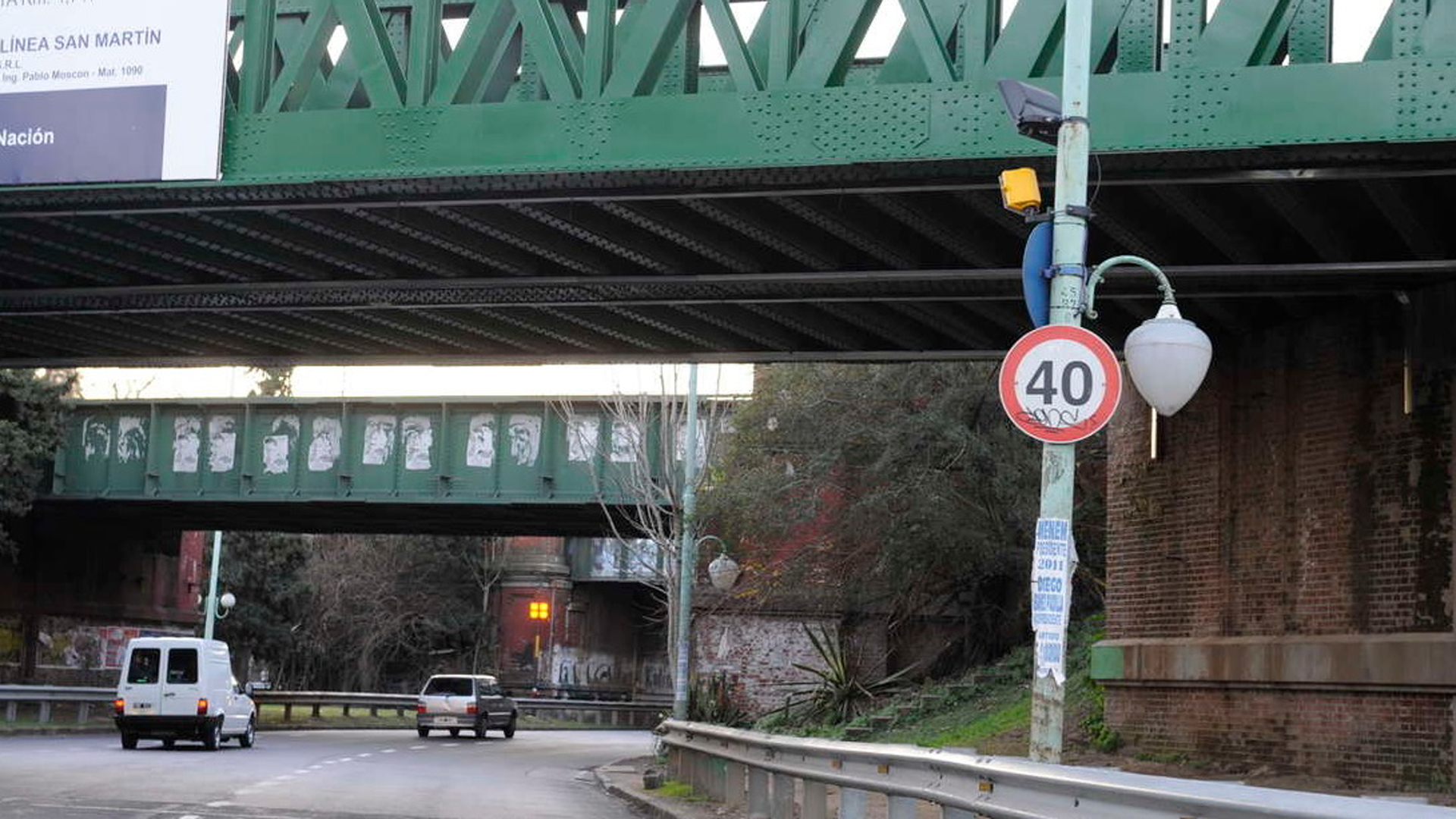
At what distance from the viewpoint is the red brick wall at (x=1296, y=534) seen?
15.8 metres

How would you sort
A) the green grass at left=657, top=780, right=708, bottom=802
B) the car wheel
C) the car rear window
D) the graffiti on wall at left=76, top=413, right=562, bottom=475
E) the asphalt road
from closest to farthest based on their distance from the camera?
the asphalt road → the green grass at left=657, top=780, right=708, bottom=802 → the car wheel → the graffiti on wall at left=76, top=413, right=562, bottom=475 → the car rear window

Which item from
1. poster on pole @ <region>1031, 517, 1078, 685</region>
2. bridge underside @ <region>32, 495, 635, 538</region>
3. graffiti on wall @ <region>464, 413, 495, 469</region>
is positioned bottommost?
poster on pole @ <region>1031, 517, 1078, 685</region>

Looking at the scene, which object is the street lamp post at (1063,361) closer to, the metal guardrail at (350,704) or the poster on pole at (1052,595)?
the poster on pole at (1052,595)

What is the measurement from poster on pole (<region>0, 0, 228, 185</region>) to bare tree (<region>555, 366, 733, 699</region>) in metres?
20.1

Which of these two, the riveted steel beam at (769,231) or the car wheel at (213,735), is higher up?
the riveted steel beam at (769,231)

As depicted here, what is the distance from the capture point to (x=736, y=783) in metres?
18.7

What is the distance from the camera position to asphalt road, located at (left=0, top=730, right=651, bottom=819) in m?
18.8

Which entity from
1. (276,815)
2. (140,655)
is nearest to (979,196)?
(276,815)

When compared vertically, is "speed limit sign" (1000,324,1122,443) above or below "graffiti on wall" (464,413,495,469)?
below

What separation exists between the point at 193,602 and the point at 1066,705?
3935 cm

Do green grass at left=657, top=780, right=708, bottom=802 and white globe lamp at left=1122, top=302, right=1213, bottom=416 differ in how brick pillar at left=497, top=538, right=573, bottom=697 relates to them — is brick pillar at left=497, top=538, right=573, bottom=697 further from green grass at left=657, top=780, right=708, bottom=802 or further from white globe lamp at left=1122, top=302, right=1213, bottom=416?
white globe lamp at left=1122, top=302, right=1213, bottom=416

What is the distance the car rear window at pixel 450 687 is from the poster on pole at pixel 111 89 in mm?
31990

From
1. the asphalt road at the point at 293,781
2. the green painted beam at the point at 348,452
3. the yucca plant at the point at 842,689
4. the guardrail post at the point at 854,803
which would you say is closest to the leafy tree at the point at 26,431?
the green painted beam at the point at 348,452

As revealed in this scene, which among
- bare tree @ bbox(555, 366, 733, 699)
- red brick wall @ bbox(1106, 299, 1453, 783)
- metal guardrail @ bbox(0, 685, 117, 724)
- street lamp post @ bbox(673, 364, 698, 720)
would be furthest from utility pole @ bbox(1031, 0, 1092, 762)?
metal guardrail @ bbox(0, 685, 117, 724)
